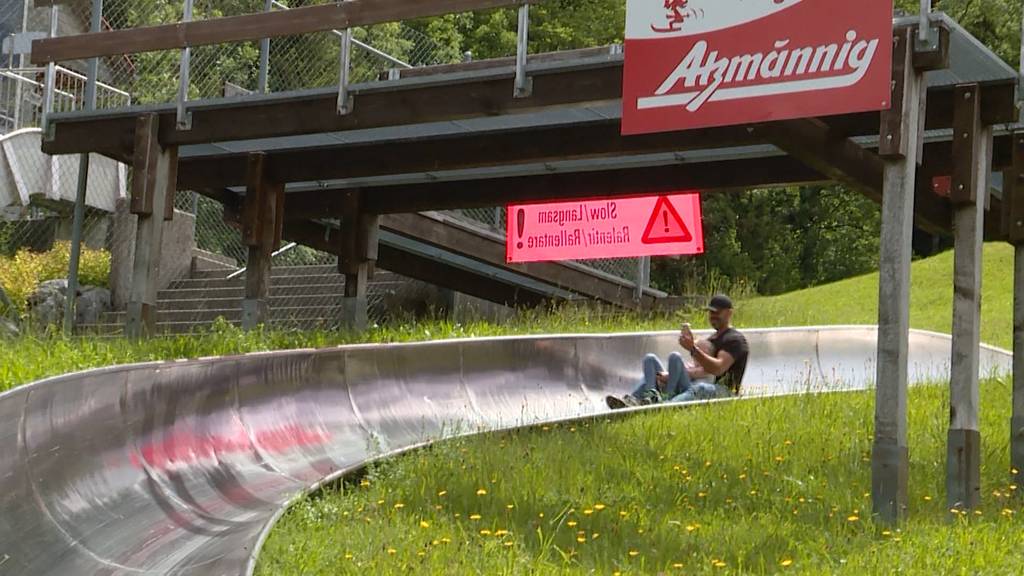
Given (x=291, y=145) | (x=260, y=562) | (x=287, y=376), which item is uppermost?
(x=291, y=145)

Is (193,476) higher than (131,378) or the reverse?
the reverse

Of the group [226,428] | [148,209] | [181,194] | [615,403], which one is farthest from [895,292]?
[181,194]

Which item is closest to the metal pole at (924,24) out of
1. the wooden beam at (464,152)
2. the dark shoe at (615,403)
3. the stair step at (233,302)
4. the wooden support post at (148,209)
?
the wooden beam at (464,152)

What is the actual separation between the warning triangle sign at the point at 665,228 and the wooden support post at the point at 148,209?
6.75 meters

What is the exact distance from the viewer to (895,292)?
8.91 meters

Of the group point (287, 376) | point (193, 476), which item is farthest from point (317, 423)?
point (193, 476)

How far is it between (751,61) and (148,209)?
7.11 metres

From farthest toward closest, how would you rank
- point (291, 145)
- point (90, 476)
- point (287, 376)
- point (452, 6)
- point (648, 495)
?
point (291, 145)
point (452, 6)
point (287, 376)
point (648, 495)
point (90, 476)

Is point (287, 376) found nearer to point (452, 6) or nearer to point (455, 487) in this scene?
point (455, 487)

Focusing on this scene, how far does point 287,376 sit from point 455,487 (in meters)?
2.41

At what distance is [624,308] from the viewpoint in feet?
72.4

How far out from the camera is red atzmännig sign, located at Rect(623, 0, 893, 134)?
8914 mm

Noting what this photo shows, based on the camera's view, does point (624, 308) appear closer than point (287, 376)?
No

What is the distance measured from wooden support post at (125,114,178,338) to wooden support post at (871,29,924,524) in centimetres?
764
